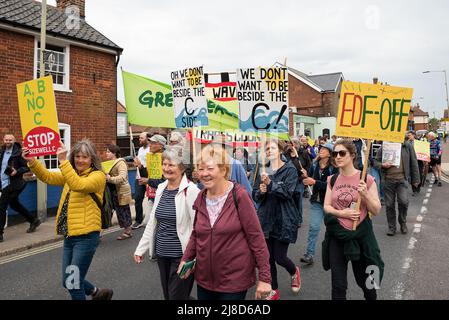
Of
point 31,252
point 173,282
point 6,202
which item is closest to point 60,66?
point 6,202

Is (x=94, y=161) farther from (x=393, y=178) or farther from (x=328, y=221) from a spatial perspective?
(x=393, y=178)

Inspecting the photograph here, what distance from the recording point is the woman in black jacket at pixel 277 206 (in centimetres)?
399

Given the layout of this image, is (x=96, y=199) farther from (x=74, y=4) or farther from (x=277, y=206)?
(x=74, y=4)

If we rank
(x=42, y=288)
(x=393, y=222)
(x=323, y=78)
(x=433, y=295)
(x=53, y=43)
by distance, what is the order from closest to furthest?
(x=433, y=295)
(x=42, y=288)
(x=393, y=222)
(x=53, y=43)
(x=323, y=78)

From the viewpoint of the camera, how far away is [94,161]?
3.68m

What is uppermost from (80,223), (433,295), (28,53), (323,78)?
(323,78)

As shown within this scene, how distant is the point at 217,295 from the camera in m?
2.66

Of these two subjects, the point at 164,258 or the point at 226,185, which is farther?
the point at 164,258

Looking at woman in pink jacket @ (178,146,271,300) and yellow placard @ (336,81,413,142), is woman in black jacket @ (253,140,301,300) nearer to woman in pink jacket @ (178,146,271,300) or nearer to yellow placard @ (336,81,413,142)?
yellow placard @ (336,81,413,142)

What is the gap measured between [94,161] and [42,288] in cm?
206

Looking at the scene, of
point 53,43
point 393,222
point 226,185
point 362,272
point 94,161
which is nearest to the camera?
point 226,185

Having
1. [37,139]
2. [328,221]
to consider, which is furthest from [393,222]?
[37,139]

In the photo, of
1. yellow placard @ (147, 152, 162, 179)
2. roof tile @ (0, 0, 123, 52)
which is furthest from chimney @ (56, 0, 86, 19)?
yellow placard @ (147, 152, 162, 179)

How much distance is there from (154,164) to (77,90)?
312 inches
